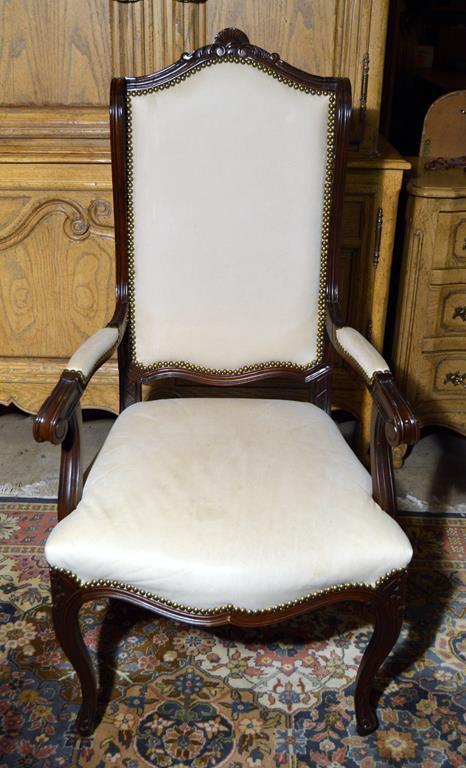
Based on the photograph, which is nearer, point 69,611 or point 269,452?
point 69,611

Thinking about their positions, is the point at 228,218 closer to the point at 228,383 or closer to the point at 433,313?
the point at 228,383

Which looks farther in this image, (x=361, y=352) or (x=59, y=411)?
(x=361, y=352)

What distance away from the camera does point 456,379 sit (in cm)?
200

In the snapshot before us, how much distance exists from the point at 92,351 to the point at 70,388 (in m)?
0.14

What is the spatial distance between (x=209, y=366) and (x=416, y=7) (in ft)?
9.05

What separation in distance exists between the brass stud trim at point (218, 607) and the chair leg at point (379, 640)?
16 mm

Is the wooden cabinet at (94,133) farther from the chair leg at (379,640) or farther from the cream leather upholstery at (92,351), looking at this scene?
the chair leg at (379,640)

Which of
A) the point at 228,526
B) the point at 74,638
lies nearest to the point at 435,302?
the point at 228,526

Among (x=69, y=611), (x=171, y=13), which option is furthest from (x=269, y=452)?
(x=171, y=13)

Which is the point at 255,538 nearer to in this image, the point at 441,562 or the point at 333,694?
the point at 333,694

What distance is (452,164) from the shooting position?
2.07 meters

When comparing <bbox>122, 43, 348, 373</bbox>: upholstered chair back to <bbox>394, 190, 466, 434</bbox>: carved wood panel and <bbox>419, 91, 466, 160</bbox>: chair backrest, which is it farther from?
<bbox>419, 91, 466, 160</bbox>: chair backrest

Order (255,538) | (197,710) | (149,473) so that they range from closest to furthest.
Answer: (255,538) < (149,473) < (197,710)

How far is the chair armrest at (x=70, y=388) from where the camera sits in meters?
1.10
